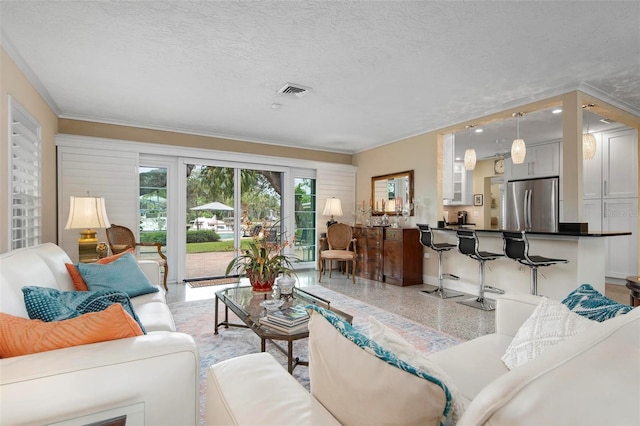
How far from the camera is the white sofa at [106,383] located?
3.23ft

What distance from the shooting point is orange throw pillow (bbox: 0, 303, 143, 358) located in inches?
44.8

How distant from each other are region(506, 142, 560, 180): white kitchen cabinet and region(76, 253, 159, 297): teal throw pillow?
254 inches

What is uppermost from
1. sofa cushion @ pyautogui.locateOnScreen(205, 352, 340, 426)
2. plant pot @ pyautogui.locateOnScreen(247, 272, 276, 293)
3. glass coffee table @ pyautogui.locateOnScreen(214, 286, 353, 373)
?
sofa cushion @ pyautogui.locateOnScreen(205, 352, 340, 426)

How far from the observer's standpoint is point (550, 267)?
3.80 metres

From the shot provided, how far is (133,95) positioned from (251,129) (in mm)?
1848

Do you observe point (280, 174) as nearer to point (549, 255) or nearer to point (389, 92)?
point (389, 92)

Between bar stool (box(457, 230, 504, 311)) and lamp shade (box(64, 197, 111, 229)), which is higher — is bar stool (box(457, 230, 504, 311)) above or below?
below

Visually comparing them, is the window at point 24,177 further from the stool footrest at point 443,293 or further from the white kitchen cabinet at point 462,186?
the white kitchen cabinet at point 462,186

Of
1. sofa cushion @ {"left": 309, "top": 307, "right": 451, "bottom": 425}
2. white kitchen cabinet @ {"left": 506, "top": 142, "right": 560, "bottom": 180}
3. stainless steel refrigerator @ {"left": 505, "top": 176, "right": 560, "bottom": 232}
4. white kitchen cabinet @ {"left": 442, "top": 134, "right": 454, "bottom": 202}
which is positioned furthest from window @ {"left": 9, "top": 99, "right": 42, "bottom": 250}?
white kitchen cabinet @ {"left": 506, "top": 142, "right": 560, "bottom": 180}

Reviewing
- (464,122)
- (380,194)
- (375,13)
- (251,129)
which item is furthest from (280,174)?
(375,13)

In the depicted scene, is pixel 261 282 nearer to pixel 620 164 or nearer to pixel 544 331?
pixel 544 331

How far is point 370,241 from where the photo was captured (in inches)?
225

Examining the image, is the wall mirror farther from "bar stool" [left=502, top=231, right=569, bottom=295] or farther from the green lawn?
the green lawn

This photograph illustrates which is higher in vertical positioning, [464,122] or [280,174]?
[464,122]
